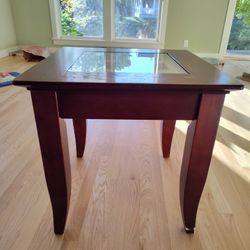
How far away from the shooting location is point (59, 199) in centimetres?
74

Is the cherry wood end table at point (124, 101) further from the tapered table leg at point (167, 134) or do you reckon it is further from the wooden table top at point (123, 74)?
the tapered table leg at point (167, 134)

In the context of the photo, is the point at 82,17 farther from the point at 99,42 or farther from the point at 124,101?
the point at 124,101

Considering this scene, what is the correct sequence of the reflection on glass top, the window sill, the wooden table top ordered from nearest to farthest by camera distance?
the wooden table top → the reflection on glass top → the window sill

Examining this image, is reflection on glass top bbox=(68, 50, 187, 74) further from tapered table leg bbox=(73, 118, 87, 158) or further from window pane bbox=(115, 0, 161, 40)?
window pane bbox=(115, 0, 161, 40)

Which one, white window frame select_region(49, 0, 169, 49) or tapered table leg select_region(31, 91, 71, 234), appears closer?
tapered table leg select_region(31, 91, 71, 234)

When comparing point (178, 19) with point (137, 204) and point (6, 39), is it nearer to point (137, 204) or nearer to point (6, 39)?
point (6, 39)

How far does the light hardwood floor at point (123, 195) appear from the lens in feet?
2.60

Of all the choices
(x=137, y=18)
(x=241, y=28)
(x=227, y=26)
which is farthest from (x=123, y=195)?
(x=241, y=28)

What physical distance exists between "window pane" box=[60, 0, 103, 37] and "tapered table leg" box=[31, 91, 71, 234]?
338 centimetres

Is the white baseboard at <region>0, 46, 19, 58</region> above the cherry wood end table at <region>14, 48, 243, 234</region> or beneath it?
beneath

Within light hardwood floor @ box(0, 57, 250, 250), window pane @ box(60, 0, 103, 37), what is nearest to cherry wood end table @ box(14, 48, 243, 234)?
light hardwood floor @ box(0, 57, 250, 250)

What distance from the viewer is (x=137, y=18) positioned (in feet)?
11.9

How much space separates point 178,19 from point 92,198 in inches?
132

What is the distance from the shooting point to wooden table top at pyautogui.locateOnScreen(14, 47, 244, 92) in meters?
0.55
